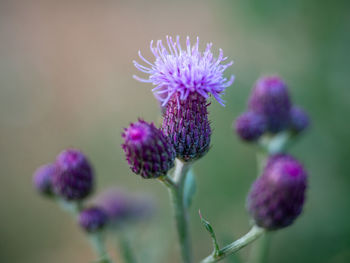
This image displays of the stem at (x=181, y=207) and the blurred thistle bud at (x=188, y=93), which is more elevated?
the blurred thistle bud at (x=188, y=93)

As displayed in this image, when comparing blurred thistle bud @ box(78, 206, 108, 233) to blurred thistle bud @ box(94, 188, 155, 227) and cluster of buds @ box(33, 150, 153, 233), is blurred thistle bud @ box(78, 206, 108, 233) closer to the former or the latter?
cluster of buds @ box(33, 150, 153, 233)

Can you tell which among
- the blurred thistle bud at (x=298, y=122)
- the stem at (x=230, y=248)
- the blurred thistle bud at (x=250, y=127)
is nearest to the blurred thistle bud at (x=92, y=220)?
the stem at (x=230, y=248)

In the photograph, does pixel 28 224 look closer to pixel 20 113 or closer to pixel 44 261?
pixel 44 261

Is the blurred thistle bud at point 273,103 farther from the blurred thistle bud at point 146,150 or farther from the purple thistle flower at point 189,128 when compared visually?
the blurred thistle bud at point 146,150

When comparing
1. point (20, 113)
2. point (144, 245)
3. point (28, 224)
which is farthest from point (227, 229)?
point (20, 113)

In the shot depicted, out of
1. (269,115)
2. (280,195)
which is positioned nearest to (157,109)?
(269,115)
